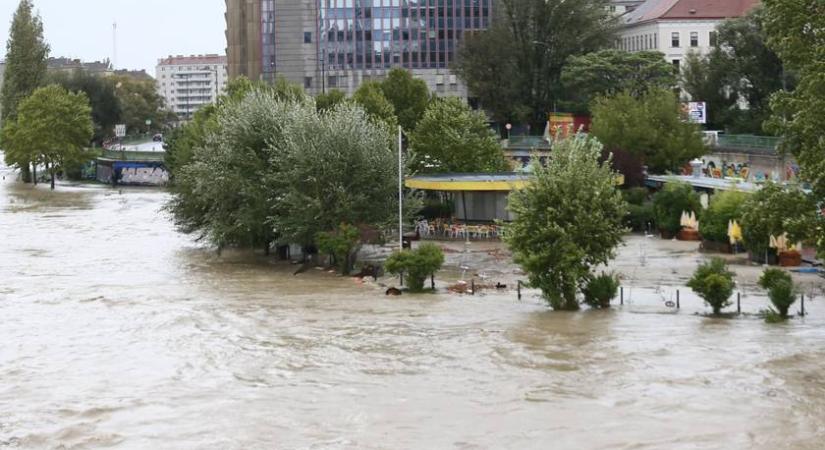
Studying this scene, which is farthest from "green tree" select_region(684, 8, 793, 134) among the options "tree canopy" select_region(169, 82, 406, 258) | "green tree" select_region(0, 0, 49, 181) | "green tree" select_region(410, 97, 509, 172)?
"green tree" select_region(0, 0, 49, 181)

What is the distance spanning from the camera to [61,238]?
2707 inches

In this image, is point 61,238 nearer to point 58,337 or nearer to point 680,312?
point 58,337

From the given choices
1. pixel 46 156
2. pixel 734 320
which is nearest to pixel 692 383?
pixel 734 320

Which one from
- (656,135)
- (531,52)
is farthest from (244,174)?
(531,52)

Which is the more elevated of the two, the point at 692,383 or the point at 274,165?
the point at 274,165

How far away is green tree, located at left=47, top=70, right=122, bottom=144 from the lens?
6147 inches

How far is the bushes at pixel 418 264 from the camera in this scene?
4391 centimetres

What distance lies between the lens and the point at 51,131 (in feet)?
398

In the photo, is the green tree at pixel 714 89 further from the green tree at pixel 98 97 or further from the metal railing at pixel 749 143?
the green tree at pixel 98 97

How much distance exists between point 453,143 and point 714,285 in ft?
118

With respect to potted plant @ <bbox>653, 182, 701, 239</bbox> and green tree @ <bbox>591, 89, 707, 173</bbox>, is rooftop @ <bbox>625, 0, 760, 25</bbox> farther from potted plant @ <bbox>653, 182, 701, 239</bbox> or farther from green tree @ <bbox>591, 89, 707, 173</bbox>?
potted plant @ <bbox>653, 182, 701, 239</bbox>

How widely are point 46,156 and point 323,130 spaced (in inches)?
2956

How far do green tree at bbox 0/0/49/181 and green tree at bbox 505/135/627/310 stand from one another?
361 feet

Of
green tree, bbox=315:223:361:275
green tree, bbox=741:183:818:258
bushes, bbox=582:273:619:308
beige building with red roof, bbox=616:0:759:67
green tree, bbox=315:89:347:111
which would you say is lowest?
bushes, bbox=582:273:619:308
